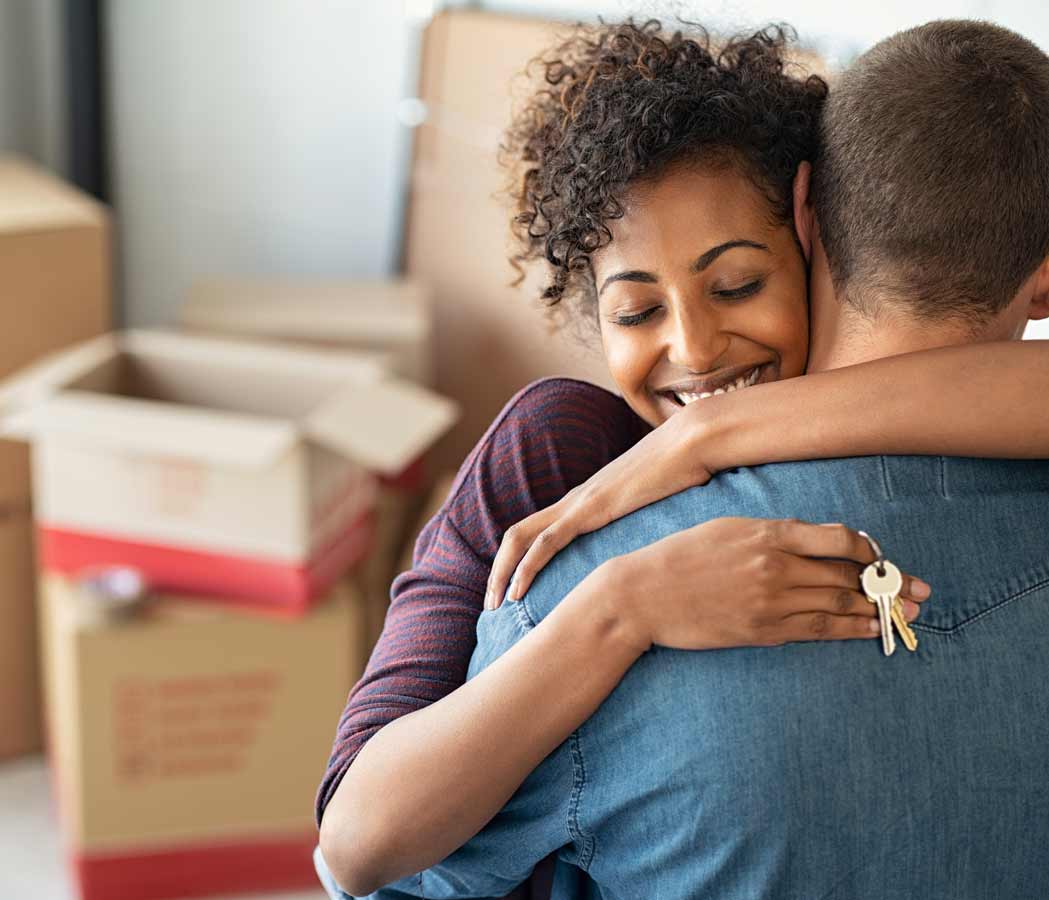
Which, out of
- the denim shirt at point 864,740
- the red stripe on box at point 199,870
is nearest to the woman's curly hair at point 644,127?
the denim shirt at point 864,740

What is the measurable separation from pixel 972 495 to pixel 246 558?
5.75ft

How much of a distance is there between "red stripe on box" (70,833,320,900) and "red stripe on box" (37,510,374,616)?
1.61 ft

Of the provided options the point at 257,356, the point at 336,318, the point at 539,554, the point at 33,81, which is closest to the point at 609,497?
the point at 539,554

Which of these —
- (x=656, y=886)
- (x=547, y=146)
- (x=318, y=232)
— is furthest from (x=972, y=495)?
(x=318, y=232)

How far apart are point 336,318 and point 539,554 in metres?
1.91

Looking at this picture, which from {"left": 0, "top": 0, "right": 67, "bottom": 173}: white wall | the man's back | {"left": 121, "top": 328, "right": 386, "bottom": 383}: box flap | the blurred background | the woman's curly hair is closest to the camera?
the man's back

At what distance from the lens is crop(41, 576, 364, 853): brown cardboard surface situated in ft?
7.86

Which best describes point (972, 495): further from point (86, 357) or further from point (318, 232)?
point (318, 232)

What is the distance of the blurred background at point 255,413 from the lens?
2365mm

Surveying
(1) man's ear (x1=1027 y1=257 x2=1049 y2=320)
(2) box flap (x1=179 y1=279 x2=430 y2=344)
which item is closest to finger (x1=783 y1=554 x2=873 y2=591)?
(1) man's ear (x1=1027 y1=257 x2=1049 y2=320)

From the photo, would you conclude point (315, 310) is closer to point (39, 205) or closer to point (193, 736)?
point (39, 205)

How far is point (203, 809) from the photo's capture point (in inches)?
99.5

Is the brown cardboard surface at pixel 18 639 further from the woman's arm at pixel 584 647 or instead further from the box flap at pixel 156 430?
the woman's arm at pixel 584 647

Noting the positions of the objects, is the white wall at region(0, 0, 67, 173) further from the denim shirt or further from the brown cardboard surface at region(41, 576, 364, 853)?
the denim shirt
